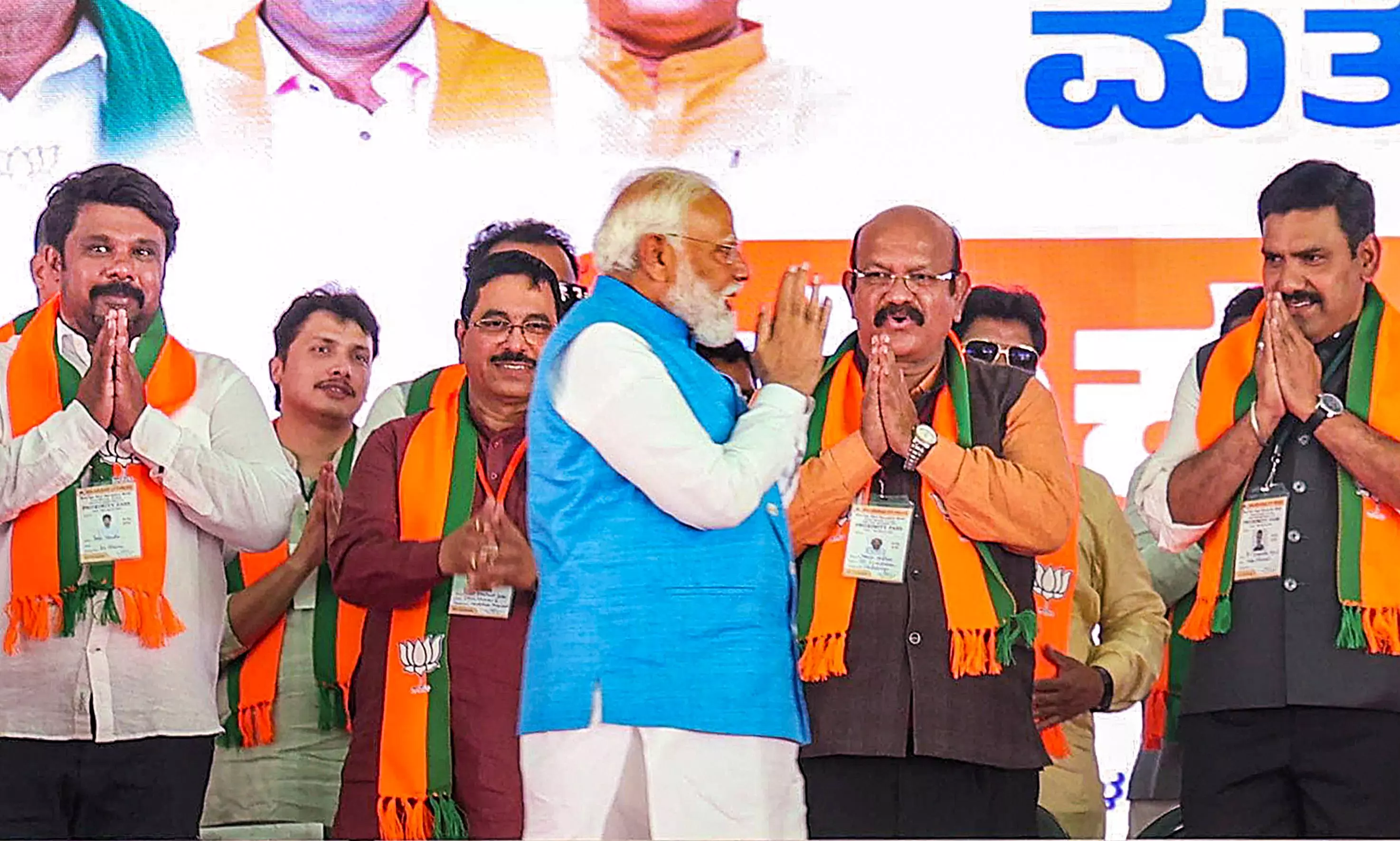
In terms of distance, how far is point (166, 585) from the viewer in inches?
177

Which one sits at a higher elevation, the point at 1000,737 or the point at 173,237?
the point at 173,237

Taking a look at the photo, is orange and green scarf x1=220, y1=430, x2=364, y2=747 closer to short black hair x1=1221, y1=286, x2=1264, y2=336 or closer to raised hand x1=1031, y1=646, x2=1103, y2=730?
raised hand x1=1031, y1=646, x2=1103, y2=730

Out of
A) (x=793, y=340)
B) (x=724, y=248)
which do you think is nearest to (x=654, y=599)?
(x=793, y=340)

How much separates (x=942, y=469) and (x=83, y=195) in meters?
2.02

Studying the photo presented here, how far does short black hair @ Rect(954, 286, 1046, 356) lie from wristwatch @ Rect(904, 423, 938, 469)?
75 centimetres

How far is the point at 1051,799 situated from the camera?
184 inches

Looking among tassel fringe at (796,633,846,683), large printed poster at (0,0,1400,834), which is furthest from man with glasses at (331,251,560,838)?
A: tassel fringe at (796,633,846,683)

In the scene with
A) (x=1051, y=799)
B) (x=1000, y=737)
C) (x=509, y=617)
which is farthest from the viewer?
(x=1051, y=799)

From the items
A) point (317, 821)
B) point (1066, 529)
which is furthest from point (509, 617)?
point (1066, 529)

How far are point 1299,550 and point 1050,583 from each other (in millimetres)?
588

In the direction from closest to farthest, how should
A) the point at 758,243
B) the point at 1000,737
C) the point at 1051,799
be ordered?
1. the point at 1000,737
2. the point at 1051,799
3. the point at 758,243

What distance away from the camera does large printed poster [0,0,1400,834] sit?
4.89 metres

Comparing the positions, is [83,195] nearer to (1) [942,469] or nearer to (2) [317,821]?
(2) [317,821]

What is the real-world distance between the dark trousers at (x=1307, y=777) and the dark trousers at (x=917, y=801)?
389mm
